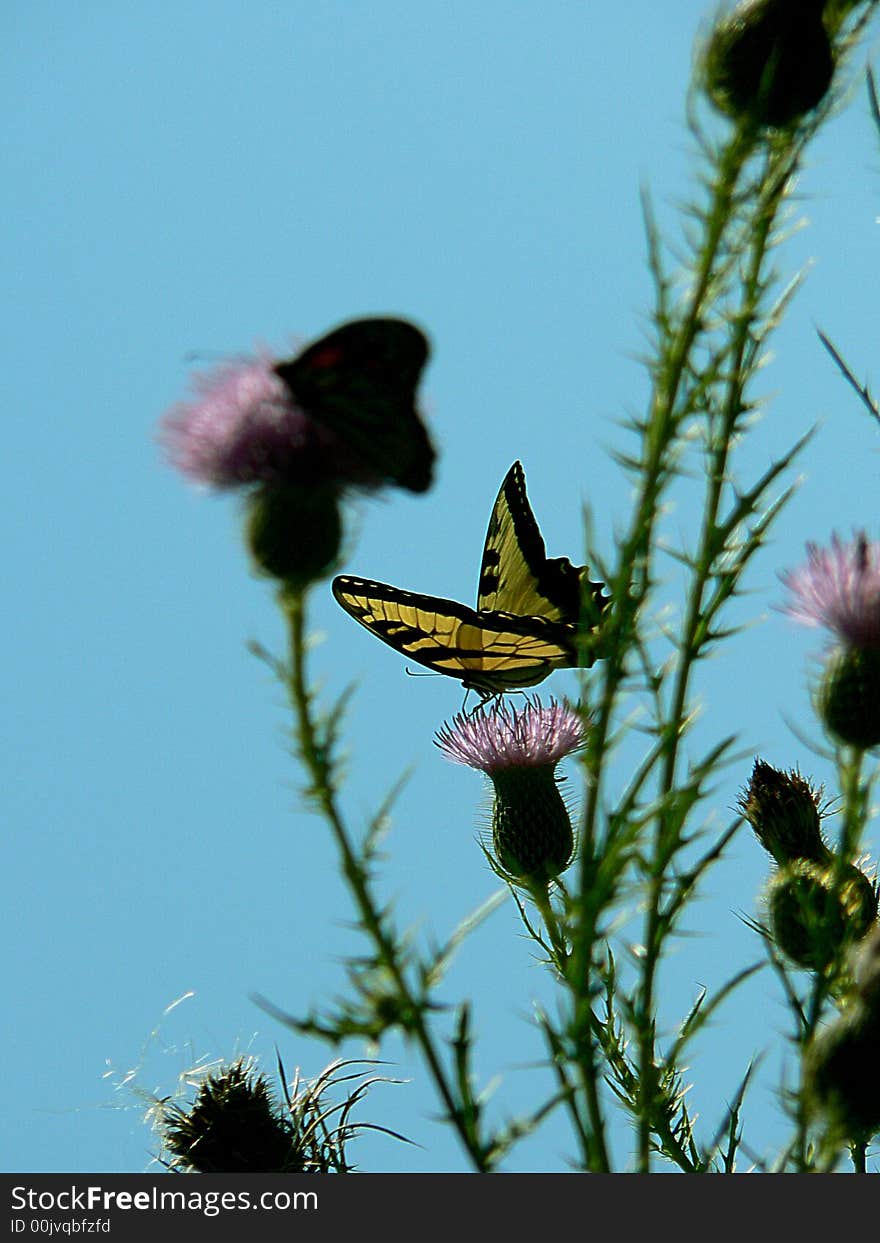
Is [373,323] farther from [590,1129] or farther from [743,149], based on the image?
[590,1129]

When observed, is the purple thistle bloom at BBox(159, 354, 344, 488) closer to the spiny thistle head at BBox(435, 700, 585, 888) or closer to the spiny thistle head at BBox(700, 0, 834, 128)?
the spiny thistle head at BBox(700, 0, 834, 128)

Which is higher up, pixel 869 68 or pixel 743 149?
pixel 869 68

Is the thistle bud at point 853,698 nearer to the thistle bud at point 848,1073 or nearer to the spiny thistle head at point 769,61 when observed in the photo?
the thistle bud at point 848,1073

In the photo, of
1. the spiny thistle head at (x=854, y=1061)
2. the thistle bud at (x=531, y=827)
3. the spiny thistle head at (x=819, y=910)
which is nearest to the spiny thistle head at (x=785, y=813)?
the spiny thistle head at (x=819, y=910)

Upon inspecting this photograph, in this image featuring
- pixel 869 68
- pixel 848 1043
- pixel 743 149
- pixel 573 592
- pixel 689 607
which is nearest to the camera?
pixel 848 1043

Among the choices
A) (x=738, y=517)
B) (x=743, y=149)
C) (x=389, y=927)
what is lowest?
(x=389, y=927)

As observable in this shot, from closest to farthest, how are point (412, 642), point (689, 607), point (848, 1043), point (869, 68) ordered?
point (848, 1043) → point (689, 607) → point (869, 68) → point (412, 642)

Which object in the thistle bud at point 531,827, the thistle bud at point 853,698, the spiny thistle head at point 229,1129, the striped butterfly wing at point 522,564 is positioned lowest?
the spiny thistle head at point 229,1129
